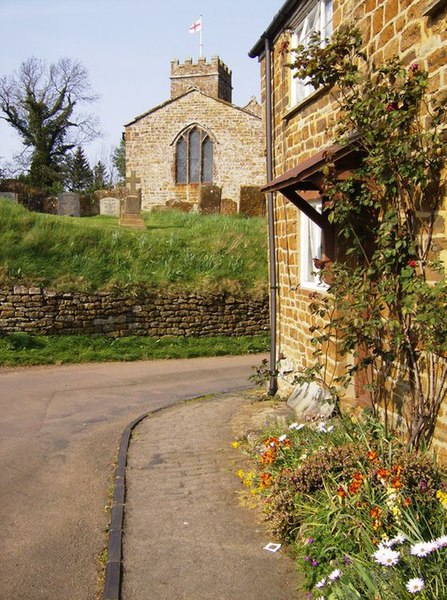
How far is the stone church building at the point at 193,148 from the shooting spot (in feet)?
117

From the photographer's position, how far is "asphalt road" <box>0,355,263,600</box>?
16.6ft

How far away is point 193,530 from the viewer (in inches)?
220

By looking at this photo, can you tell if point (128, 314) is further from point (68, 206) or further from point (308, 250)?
point (68, 206)

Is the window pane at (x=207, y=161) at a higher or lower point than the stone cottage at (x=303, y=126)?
higher

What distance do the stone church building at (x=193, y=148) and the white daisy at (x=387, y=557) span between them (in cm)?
3236

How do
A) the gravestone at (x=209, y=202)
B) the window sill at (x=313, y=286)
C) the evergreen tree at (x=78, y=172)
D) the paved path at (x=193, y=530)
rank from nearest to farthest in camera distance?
1. the paved path at (x=193, y=530)
2. the window sill at (x=313, y=286)
3. the gravestone at (x=209, y=202)
4. the evergreen tree at (x=78, y=172)

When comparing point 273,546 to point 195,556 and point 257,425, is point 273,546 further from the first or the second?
point 257,425

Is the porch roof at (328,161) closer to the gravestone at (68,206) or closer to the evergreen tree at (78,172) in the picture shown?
the gravestone at (68,206)

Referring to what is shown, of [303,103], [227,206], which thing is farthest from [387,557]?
[227,206]

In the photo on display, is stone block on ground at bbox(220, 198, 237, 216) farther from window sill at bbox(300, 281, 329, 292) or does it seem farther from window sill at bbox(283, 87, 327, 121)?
window sill at bbox(300, 281, 329, 292)

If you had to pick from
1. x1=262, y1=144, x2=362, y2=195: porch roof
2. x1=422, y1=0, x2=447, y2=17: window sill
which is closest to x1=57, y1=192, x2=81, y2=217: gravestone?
x1=262, y1=144, x2=362, y2=195: porch roof

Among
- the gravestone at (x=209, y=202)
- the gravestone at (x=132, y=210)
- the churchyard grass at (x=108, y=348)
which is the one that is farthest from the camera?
the gravestone at (x=209, y=202)

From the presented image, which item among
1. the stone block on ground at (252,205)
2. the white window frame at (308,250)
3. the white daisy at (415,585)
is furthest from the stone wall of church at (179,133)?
the white daisy at (415,585)

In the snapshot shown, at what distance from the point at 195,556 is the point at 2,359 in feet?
34.0
